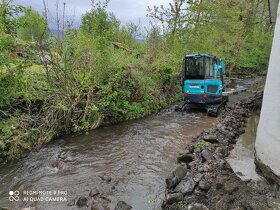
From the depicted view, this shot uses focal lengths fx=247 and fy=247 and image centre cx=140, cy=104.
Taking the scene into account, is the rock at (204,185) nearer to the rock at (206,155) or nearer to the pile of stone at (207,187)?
the pile of stone at (207,187)

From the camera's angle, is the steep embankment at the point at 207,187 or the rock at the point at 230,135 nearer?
the steep embankment at the point at 207,187

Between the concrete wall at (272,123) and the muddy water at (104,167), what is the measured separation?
2067mm

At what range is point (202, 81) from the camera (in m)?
10.5

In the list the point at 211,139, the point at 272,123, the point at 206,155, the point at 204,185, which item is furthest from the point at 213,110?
the point at 204,185

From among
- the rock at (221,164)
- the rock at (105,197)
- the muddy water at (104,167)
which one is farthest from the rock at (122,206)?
the rock at (221,164)

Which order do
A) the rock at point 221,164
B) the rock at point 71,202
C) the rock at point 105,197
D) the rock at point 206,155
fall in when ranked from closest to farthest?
the rock at point 71,202, the rock at point 105,197, the rock at point 221,164, the rock at point 206,155

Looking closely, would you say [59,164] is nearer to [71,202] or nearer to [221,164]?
[71,202]

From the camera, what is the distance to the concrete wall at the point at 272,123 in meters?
4.42

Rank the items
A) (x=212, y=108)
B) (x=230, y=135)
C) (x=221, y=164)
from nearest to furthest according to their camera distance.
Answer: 1. (x=221, y=164)
2. (x=230, y=135)
3. (x=212, y=108)

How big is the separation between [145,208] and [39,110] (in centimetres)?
508

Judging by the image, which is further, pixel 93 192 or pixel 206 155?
pixel 206 155

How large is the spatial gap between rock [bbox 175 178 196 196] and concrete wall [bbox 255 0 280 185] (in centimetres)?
148

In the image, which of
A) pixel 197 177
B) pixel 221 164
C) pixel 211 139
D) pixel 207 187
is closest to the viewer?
pixel 207 187

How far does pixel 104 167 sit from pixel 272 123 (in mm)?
3742
